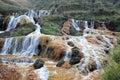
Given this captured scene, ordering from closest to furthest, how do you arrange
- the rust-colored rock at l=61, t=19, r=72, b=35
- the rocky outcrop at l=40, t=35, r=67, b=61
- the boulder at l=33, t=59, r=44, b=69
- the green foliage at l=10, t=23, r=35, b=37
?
the boulder at l=33, t=59, r=44, b=69
the rocky outcrop at l=40, t=35, r=67, b=61
the green foliage at l=10, t=23, r=35, b=37
the rust-colored rock at l=61, t=19, r=72, b=35

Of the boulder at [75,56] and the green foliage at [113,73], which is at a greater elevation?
the green foliage at [113,73]

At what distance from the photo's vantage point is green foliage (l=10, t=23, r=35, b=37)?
59.4 metres

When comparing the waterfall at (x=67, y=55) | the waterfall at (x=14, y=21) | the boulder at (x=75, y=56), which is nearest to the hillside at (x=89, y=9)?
the waterfall at (x=14, y=21)

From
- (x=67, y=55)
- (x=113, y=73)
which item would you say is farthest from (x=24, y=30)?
(x=113, y=73)

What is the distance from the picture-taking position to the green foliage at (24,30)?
59381mm

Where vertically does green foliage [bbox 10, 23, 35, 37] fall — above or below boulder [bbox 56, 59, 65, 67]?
above

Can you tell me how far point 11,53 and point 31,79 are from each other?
57.6 feet

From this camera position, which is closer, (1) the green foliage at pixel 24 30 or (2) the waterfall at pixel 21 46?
(2) the waterfall at pixel 21 46

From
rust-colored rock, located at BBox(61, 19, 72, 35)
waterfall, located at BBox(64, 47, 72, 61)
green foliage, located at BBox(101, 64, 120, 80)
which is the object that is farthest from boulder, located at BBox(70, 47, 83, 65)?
rust-colored rock, located at BBox(61, 19, 72, 35)

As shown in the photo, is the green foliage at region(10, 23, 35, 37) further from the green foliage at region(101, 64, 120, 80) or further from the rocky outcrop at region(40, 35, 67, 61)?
the green foliage at region(101, 64, 120, 80)

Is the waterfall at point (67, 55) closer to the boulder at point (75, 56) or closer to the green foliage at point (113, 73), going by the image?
the boulder at point (75, 56)

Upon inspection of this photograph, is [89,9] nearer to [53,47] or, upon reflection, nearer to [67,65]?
[53,47]

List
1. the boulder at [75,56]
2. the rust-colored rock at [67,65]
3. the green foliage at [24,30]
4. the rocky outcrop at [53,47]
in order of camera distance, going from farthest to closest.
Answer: the green foliage at [24,30] → the rocky outcrop at [53,47] → the boulder at [75,56] → the rust-colored rock at [67,65]

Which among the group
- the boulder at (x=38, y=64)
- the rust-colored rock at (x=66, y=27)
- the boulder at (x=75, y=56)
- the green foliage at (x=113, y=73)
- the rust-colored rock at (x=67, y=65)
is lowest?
the rust-colored rock at (x=66, y=27)
